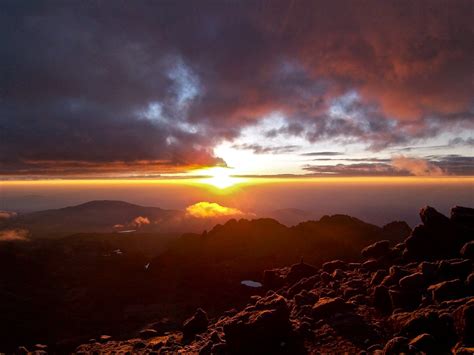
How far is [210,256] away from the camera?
334 ft

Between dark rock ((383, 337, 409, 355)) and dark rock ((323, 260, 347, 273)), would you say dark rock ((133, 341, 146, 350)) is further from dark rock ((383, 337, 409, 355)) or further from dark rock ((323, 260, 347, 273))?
dark rock ((383, 337, 409, 355))

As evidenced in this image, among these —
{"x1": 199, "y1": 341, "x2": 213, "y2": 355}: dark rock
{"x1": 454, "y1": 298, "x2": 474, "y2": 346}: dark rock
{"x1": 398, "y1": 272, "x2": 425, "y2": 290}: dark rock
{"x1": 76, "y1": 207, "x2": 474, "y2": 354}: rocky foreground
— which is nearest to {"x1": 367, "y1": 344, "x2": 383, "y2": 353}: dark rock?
{"x1": 76, "y1": 207, "x2": 474, "y2": 354}: rocky foreground

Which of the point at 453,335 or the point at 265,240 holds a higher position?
the point at 453,335

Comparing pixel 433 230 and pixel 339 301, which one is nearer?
pixel 339 301

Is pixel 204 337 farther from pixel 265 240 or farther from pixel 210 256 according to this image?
pixel 265 240

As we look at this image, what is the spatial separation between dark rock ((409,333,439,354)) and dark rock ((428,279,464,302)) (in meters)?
5.97

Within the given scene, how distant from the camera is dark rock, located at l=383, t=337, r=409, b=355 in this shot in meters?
15.3

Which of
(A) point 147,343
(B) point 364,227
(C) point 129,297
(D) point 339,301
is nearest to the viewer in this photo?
(D) point 339,301

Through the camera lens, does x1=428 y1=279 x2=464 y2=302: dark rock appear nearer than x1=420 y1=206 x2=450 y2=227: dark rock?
Yes

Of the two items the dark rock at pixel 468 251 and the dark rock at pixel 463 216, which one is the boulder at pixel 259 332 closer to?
the dark rock at pixel 468 251

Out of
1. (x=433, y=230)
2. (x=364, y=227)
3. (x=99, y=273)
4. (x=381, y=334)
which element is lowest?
(x=99, y=273)

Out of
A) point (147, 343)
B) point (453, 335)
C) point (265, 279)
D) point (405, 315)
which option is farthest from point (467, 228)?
point (147, 343)

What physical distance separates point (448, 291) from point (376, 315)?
492 centimetres

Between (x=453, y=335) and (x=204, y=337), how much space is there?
1994cm
